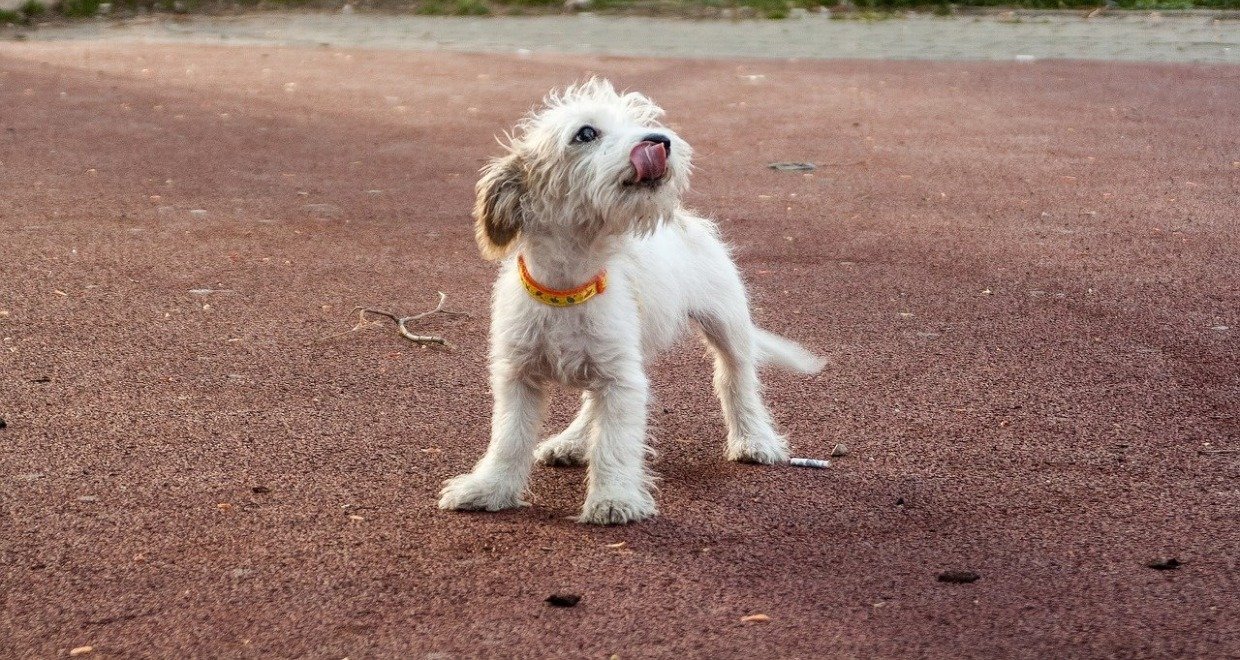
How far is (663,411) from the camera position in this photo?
19.1 ft

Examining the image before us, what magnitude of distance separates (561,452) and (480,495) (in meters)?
0.62

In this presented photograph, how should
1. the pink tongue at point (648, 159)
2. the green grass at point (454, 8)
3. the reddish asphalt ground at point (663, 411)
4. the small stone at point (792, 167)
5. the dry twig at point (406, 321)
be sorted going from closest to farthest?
1. the reddish asphalt ground at point (663, 411)
2. the pink tongue at point (648, 159)
3. the dry twig at point (406, 321)
4. the small stone at point (792, 167)
5. the green grass at point (454, 8)

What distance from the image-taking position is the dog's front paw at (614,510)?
14.8 feet

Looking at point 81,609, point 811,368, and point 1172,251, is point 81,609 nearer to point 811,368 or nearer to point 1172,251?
point 811,368

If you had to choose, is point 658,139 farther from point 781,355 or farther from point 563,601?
point 781,355

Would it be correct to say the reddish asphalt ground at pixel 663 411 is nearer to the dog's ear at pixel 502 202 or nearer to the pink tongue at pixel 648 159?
the dog's ear at pixel 502 202

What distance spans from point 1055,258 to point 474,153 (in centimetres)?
459

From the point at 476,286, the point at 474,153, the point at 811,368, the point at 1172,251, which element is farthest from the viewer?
the point at 474,153

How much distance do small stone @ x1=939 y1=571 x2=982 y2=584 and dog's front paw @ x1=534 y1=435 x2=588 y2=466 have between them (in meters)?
1.52

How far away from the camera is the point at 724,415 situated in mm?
5477

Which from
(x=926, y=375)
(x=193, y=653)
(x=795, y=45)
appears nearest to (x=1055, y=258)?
(x=926, y=375)

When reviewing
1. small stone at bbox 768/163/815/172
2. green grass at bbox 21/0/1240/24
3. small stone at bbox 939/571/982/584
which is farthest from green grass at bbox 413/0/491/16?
small stone at bbox 939/571/982/584

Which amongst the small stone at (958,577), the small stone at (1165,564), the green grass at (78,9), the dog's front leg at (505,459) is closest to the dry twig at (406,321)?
the dog's front leg at (505,459)

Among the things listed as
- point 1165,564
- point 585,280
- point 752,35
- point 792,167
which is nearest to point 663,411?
point 585,280
